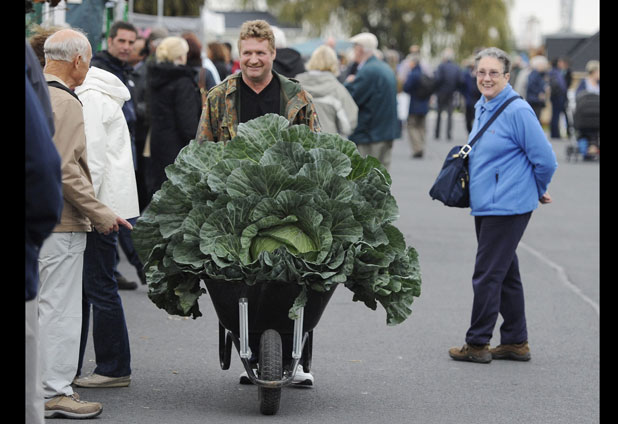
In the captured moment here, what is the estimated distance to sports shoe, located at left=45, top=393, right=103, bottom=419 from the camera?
582cm

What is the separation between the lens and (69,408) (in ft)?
19.2

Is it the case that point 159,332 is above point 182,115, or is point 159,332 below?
below

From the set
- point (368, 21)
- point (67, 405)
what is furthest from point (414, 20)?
point (67, 405)

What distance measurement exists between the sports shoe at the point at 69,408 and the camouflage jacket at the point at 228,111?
1622mm

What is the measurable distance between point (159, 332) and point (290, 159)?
2.81 meters

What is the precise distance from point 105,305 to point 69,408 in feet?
2.23

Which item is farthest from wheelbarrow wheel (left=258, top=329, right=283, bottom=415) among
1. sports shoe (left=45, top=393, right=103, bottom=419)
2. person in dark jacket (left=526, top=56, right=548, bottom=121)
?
person in dark jacket (left=526, top=56, right=548, bottom=121)

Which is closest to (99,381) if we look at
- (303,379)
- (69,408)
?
(69,408)

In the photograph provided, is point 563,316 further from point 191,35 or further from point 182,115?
point 191,35

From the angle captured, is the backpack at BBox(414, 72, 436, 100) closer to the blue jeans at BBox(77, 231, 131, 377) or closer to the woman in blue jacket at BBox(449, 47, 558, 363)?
the woman in blue jacket at BBox(449, 47, 558, 363)

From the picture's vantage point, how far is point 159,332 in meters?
8.31

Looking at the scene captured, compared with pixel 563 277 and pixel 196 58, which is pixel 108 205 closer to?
pixel 196 58

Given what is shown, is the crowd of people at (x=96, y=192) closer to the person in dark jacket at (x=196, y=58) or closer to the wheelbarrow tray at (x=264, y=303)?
the wheelbarrow tray at (x=264, y=303)

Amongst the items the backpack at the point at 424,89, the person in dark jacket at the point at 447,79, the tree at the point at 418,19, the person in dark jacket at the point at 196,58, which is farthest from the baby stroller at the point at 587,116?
the tree at the point at 418,19
